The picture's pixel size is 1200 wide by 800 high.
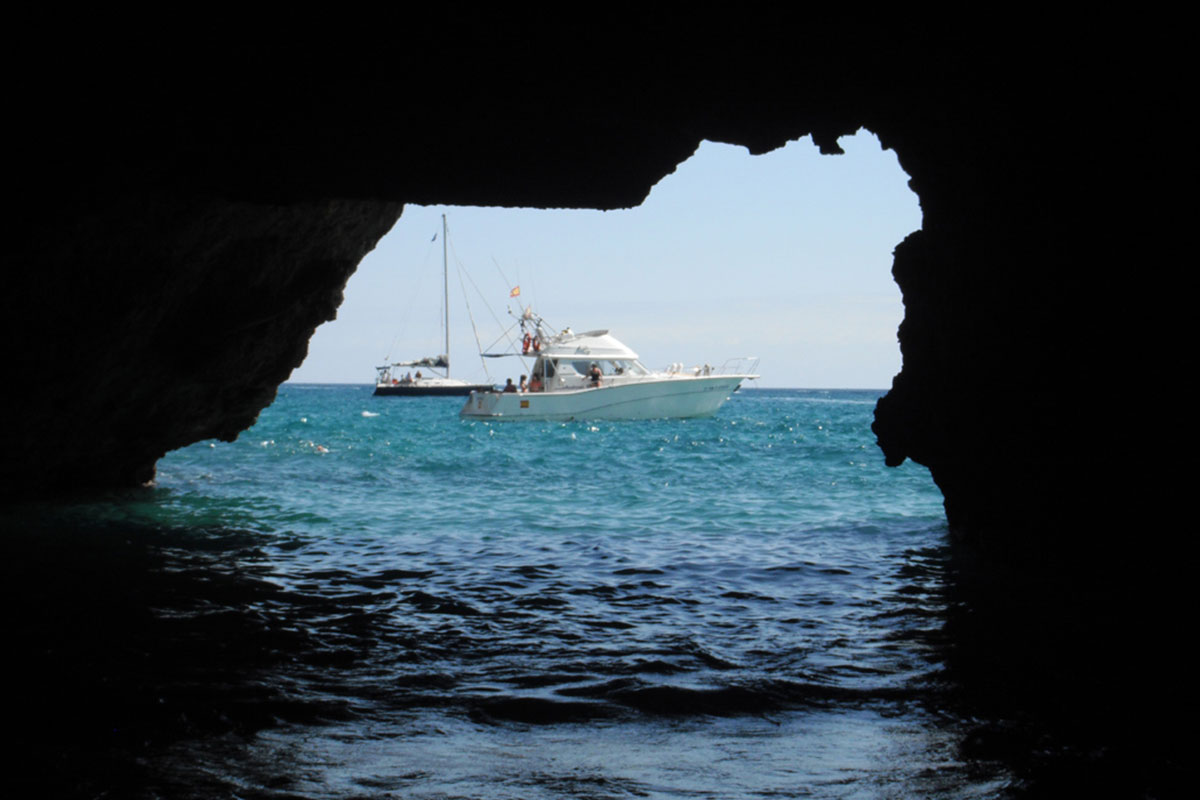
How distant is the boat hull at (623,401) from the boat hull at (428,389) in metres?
37.8

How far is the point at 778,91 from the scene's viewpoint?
495 cm

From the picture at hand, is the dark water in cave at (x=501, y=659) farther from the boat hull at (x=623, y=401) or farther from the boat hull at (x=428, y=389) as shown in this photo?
the boat hull at (x=428, y=389)

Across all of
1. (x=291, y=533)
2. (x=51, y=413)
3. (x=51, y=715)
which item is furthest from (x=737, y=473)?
(x=51, y=715)

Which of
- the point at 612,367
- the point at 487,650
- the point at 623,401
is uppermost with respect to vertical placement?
the point at 612,367

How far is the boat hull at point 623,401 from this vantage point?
36062 mm

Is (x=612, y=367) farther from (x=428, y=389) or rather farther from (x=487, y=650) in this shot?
(x=428, y=389)

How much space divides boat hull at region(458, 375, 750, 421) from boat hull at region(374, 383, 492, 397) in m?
37.8

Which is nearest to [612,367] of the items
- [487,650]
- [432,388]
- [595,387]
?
[595,387]

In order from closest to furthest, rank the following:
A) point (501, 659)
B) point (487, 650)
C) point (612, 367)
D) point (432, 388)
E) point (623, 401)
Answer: point (501, 659) → point (487, 650) → point (623, 401) → point (612, 367) → point (432, 388)

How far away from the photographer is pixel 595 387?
36344 mm

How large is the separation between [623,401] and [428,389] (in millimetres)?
44287

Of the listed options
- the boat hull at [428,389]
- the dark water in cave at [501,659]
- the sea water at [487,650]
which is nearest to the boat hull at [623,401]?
the sea water at [487,650]

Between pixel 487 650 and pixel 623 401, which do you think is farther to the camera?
pixel 623 401

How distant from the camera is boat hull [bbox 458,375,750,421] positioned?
118ft
